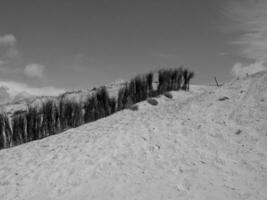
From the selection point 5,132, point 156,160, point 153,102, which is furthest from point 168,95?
point 5,132

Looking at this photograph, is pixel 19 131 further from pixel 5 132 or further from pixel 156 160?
pixel 156 160

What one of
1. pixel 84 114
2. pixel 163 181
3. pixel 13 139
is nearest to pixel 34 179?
pixel 163 181

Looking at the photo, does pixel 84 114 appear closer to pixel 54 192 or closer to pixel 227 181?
pixel 54 192

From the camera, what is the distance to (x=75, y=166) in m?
4.29

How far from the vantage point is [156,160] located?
435 centimetres

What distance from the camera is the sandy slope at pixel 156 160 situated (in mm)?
3570

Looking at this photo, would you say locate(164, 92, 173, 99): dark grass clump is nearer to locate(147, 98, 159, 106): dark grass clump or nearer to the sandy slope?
locate(147, 98, 159, 106): dark grass clump

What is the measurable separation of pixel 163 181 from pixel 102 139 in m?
2.06

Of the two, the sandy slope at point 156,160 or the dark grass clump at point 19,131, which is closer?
the sandy slope at point 156,160

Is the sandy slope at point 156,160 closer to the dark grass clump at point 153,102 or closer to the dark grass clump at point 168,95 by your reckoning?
the dark grass clump at point 153,102

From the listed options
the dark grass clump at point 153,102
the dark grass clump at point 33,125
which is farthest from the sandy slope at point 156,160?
the dark grass clump at point 153,102

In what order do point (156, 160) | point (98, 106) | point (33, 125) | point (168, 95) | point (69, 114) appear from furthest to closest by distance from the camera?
point (168, 95) → point (98, 106) → point (69, 114) → point (33, 125) → point (156, 160)

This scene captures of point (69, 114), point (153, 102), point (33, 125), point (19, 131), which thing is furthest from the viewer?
point (153, 102)

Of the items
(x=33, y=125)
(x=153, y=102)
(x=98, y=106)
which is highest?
(x=153, y=102)
